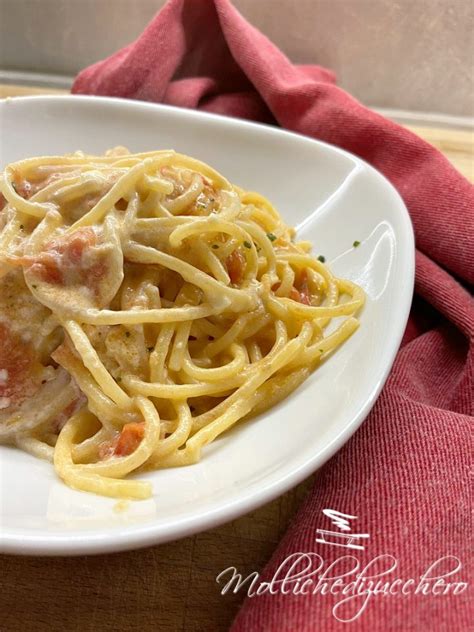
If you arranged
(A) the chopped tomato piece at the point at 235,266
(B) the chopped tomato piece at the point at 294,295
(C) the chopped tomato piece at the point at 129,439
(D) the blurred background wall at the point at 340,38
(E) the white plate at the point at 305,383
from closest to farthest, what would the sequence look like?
(E) the white plate at the point at 305,383 < (C) the chopped tomato piece at the point at 129,439 < (A) the chopped tomato piece at the point at 235,266 < (B) the chopped tomato piece at the point at 294,295 < (D) the blurred background wall at the point at 340,38

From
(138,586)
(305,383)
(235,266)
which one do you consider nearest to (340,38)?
(235,266)

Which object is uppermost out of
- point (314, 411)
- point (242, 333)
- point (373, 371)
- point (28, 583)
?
point (373, 371)

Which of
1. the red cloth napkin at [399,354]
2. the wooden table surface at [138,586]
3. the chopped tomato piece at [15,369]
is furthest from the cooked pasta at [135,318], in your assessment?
the red cloth napkin at [399,354]

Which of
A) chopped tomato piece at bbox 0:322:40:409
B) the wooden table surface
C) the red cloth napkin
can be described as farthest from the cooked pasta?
the red cloth napkin

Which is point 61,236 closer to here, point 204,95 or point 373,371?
point 373,371

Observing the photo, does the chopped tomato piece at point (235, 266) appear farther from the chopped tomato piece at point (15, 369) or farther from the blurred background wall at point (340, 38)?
the blurred background wall at point (340, 38)

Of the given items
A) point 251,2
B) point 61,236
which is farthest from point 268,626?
point 251,2

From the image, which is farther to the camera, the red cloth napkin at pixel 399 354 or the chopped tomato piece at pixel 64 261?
the chopped tomato piece at pixel 64 261
